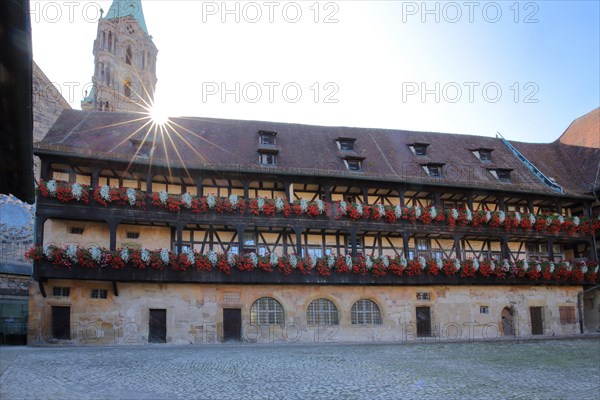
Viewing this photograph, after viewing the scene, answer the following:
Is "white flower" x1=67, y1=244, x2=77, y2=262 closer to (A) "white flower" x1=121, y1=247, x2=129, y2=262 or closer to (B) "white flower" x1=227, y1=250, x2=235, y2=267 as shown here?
(A) "white flower" x1=121, y1=247, x2=129, y2=262

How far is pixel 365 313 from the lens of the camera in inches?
1006

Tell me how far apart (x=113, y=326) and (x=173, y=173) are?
6465 millimetres

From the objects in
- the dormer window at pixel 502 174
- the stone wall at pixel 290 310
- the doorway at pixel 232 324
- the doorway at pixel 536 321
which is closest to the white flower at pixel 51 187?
the stone wall at pixel 290 310

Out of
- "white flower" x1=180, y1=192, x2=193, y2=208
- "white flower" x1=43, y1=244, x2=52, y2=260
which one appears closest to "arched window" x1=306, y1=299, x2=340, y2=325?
"white flower" x1=180, y1=192, x2=193, y2=208

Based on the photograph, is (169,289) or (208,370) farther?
(169,289)

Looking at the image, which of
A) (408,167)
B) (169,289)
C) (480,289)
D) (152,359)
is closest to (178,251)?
(169,289)

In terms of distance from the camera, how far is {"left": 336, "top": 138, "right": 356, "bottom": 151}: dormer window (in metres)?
29.1

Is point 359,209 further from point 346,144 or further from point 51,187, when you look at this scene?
point 51,187

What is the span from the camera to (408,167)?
92.3 feet

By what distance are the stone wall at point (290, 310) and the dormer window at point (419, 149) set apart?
7.02 metres

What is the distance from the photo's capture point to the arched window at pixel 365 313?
2541 centimetres

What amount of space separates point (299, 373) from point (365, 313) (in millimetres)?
11856

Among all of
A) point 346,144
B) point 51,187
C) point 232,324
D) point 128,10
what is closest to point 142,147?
point 51,187

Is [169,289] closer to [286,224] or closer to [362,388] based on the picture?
[286,224]
